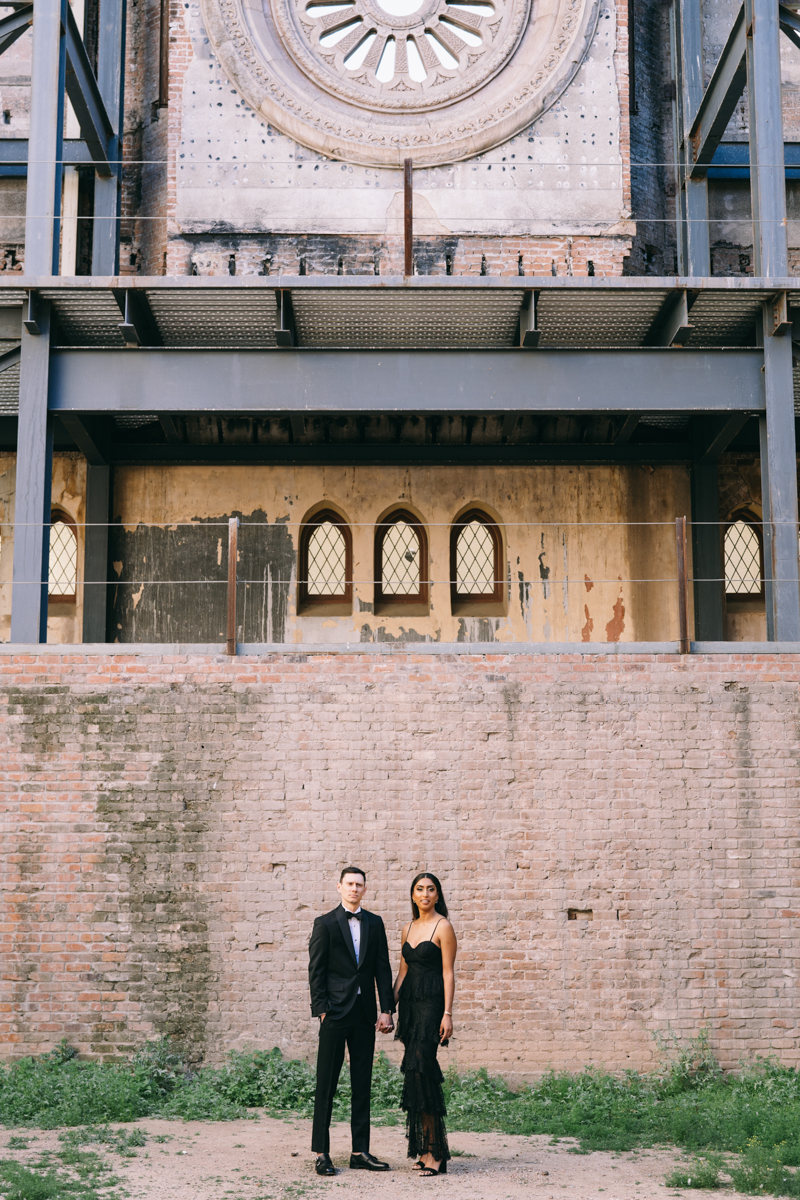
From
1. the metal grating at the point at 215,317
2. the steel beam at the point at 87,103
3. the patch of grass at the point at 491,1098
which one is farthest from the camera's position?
the steel beam at the point at 87,103

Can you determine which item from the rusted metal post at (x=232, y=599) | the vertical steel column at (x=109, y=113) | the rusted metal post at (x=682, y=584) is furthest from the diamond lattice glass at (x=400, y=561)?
the rusted metal post at (x=682, y=584)

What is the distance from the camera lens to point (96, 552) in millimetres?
14086

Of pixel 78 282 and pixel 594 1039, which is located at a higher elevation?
pixel 78 282

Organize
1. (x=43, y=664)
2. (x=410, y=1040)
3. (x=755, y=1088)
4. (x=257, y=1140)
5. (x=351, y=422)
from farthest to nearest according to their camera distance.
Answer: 1. (x=351, y=422)
2. (x=43, y=664)
3. (x=755, y=1088)
4. (x=257, y=1140)
5. (x=410, y=1040)

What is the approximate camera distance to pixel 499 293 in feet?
38.1

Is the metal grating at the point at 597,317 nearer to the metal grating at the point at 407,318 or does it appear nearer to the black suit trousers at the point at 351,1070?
the metal grating at the point at 407,318

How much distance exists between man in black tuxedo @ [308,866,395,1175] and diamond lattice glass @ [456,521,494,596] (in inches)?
294

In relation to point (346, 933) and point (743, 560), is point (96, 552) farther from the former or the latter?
point (346, 933)

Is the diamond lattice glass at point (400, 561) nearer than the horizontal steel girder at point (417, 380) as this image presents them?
No

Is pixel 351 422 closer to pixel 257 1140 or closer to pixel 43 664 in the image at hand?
pixel 43 664

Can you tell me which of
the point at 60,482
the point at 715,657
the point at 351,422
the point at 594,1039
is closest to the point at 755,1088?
the point at 594,1039

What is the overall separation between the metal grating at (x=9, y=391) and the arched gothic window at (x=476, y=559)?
5064mm

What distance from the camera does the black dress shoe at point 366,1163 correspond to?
7109 millimetres

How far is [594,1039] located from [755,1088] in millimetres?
1226
